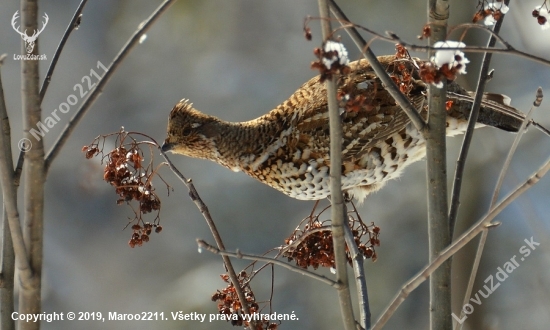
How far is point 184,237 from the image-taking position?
5.70 meters

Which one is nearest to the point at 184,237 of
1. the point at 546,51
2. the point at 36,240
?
the point at 546,51

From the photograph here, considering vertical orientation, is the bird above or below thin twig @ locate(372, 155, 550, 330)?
above

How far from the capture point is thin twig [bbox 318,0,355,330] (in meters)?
1.15

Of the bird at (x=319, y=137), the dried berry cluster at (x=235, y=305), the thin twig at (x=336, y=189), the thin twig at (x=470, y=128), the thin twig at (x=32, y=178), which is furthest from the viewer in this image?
the bird at (x=319, y=137)

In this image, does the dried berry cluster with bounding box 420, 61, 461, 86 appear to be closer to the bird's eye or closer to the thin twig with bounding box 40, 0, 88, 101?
the thin twig with bounding box 40, 0, 88, 101

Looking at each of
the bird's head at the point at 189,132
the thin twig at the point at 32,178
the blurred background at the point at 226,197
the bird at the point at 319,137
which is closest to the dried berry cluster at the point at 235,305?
the thin twig at the point at 32,178

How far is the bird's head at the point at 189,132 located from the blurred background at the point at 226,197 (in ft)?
7.90

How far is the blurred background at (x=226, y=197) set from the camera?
5.41 metres

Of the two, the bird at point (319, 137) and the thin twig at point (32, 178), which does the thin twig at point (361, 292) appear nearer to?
the thin twig at point (32, 178)

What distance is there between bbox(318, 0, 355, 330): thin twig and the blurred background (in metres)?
3.94

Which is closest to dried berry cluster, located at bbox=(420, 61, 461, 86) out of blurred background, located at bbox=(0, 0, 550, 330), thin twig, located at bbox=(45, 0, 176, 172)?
thin twig, located at bbox=(45, 0, 176, 172)

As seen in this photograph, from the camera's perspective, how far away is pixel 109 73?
1259mm

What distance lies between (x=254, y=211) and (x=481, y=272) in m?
2.00

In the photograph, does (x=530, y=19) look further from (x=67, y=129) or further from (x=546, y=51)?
(x=67, y=129)
